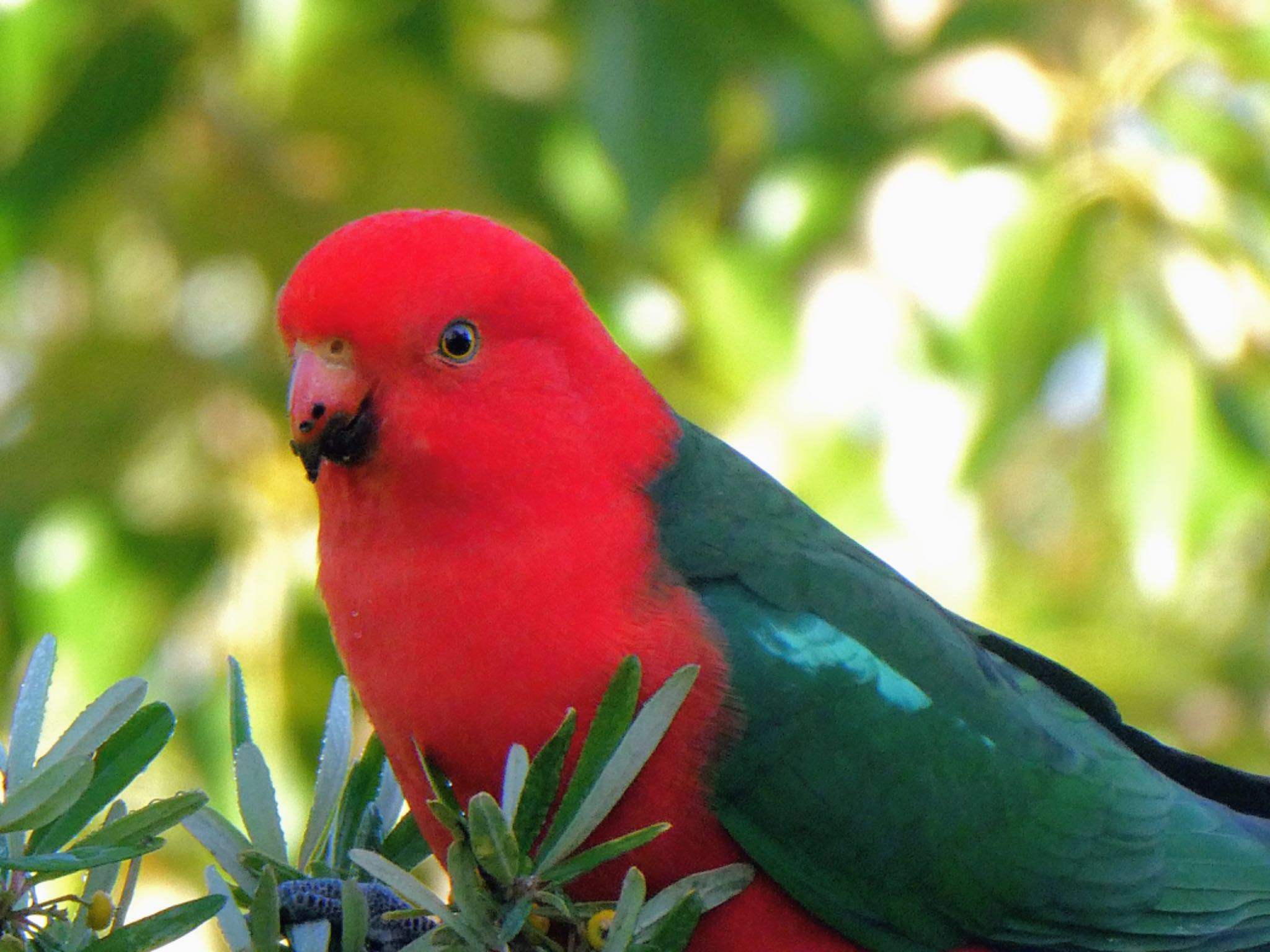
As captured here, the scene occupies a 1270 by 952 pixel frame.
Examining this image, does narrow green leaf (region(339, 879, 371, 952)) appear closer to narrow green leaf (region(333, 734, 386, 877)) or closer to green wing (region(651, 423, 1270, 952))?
narrow green leaf (region(333, 734, 386, 877))

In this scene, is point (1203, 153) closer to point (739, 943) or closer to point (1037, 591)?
point (1037, 591)

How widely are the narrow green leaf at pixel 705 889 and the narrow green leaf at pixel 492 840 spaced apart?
0.17 metres

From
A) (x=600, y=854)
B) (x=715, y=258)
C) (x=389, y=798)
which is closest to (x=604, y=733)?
(x=600, y=854)

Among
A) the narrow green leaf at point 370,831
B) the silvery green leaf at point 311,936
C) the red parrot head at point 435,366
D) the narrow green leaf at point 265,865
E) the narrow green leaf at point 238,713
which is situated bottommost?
the silvery green leaf at point 311,936

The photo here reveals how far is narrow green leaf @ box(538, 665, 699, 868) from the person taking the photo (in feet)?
5.80

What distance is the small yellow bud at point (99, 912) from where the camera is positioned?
1671mm

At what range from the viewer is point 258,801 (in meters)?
1.89

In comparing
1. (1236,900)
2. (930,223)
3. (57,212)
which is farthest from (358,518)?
(57,212)

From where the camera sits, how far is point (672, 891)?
186 centimetres

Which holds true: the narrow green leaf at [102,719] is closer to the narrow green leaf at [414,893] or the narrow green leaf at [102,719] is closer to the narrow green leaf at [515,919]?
the narrow green leaf at [414,893]

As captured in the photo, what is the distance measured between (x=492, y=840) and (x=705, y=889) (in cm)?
44

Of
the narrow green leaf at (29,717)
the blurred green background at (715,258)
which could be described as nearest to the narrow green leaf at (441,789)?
the narrow green leaf at (29,717)

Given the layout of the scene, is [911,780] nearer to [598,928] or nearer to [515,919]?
[598,928]

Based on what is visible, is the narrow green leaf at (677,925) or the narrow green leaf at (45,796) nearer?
the narrow green leaf at (45,796)
